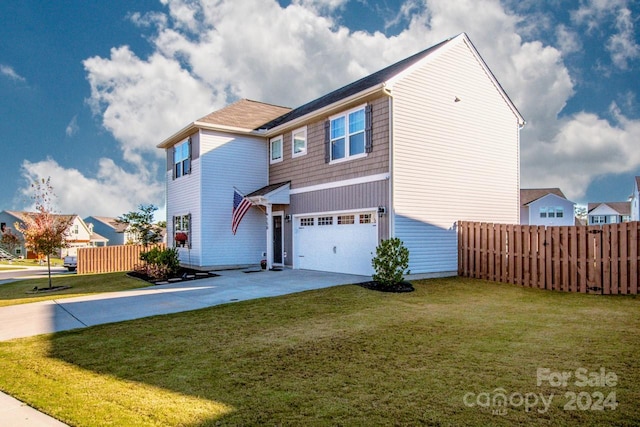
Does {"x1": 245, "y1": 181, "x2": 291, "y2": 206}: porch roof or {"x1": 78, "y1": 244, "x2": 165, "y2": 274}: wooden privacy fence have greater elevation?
{"x1": 245, "y1": 181, "x2": 291, "y2": 206}: porch roof

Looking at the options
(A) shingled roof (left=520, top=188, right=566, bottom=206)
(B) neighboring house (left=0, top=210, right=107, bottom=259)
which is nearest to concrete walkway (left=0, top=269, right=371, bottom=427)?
(A) shingled roof (left=520, top=188, right=566, bottom=206)

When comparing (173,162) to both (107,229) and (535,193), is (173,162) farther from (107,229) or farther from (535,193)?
(107,229)

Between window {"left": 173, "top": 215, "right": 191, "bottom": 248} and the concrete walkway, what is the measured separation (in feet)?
14.0

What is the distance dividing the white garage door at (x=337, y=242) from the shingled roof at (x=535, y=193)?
114 feet

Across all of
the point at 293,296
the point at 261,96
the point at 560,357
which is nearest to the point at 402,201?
the point at 293,296

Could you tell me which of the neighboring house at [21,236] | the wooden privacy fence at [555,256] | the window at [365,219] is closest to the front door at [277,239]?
the window at [365,219]

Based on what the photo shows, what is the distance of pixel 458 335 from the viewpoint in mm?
6137

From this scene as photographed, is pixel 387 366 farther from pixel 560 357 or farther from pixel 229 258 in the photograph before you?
pixel 229 258

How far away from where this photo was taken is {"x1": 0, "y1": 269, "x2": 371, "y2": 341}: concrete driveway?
8.27 metres

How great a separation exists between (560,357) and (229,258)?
1430 cm

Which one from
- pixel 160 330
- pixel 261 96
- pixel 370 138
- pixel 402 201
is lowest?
pixel 160 330

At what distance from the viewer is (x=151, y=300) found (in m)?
10.5

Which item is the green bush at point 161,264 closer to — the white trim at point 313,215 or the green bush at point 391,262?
the white trim at point 313,215

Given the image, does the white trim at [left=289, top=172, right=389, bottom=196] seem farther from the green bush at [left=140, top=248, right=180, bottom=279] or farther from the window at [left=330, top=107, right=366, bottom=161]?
the green bush at [left=140, top=248, right=180, bottom=279]
